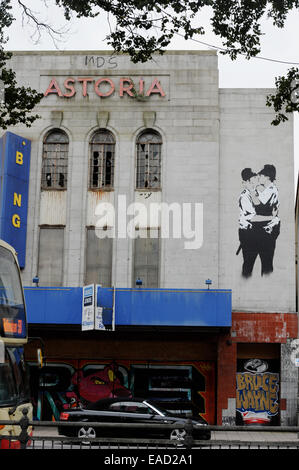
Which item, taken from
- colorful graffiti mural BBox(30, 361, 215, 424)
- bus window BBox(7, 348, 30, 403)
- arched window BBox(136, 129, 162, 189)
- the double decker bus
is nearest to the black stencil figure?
arched window BBox(136, 129, 162, 189)

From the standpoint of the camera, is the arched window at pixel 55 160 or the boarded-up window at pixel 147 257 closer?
the boarded-up window at pixel 147 257

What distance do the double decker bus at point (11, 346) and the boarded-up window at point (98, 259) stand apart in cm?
1474

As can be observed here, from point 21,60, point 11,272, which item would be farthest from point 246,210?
point 11,272

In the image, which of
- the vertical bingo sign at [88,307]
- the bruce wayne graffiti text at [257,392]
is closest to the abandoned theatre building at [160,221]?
the bruce wayne graffiti text at [257,392]

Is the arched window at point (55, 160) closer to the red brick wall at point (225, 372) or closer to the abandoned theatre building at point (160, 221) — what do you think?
the abandoned theatre building at point (160, 221)

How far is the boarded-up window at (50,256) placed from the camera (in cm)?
2992

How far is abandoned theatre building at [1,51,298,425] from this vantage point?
1157 inches

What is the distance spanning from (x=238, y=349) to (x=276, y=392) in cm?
233

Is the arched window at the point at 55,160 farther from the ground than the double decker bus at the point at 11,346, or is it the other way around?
the arched window at the point at 55,160

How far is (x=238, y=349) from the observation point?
29.9 metres

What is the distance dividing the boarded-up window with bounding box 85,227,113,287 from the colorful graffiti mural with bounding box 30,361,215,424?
12.2 feet

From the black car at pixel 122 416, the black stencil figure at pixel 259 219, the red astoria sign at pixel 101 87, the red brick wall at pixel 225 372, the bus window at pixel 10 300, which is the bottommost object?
the black car at pixel 122 416

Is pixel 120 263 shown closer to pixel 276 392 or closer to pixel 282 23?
pixel 276 392

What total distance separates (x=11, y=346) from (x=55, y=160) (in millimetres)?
17622
